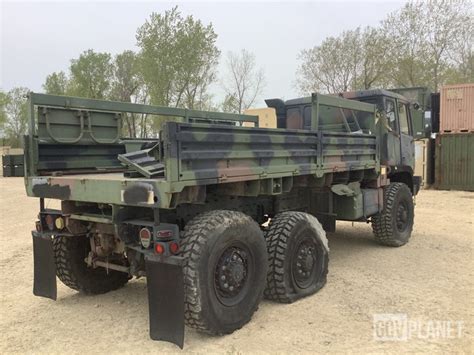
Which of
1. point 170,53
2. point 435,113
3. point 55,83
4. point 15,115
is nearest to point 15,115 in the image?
point 15,115

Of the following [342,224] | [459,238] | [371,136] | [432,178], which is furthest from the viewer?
[432,178]

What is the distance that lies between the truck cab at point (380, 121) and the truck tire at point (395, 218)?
0.33 metres

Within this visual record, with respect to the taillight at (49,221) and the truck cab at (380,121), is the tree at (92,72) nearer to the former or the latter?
the truck cab at (380,121)

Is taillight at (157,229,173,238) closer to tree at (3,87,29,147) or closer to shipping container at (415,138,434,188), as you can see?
shipping container at (415,138,434,188)

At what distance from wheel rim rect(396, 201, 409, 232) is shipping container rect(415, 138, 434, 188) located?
943 centimetres

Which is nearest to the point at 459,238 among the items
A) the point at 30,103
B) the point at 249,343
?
the point at 249,343

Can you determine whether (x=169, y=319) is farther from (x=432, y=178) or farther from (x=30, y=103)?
(x=432, y=178)

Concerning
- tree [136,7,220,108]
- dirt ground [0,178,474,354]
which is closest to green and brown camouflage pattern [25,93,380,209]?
dirt ground [0,178,474,354]

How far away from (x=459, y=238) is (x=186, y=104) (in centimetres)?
1811

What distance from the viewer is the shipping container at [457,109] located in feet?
52.0

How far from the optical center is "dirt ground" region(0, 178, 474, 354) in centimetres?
368

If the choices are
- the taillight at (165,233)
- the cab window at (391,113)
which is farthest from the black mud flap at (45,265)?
the cab window at (391,113)

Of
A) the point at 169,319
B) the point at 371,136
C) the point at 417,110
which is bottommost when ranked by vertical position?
the point at 169,319

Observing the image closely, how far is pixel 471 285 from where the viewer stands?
16.9 feet
